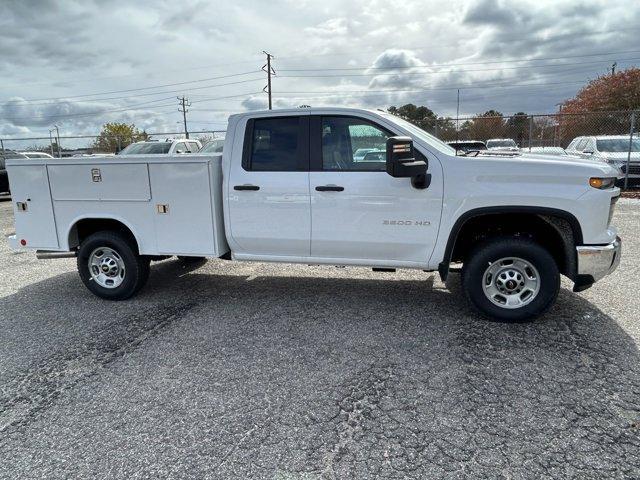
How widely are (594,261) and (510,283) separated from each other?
727 millimetres

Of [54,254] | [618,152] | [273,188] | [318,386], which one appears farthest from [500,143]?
[318,386]

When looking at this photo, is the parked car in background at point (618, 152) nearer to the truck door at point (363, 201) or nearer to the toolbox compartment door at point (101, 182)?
the truck door at point (363, 201)

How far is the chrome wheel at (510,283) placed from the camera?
4340 millimetres

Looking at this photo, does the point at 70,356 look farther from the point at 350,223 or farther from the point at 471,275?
the point at 471,275

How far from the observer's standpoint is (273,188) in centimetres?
467

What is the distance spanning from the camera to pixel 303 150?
4.65 metres

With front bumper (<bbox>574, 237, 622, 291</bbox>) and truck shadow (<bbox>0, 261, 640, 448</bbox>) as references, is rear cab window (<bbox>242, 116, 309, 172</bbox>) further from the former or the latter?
front bumper (<bbox>574, 237, 622, 291</bbox>)

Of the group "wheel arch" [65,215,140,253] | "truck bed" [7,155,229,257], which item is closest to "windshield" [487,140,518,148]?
"truck bed" [7,155,229,257]

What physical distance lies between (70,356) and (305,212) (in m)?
2.49

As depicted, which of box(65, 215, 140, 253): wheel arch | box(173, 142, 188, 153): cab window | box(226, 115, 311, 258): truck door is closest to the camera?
box(226, 115, 311, 258): truck door

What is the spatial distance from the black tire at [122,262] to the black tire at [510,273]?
3.62m

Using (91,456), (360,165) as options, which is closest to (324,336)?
(360,165)

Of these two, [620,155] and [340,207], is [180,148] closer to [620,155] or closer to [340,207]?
[340,207]

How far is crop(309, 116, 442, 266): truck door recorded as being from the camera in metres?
4.36
